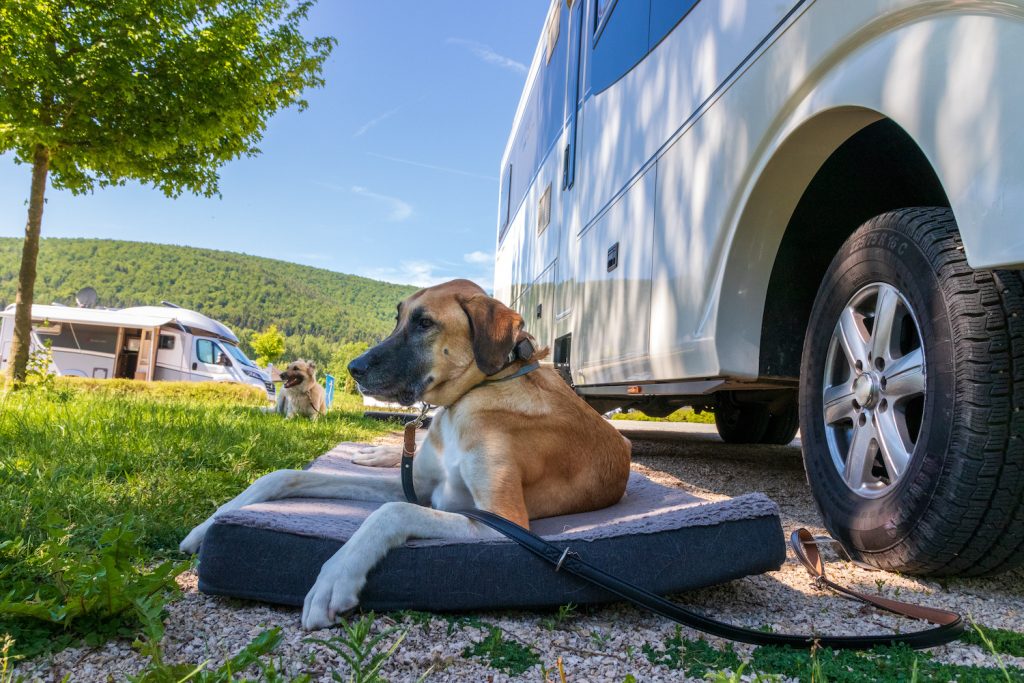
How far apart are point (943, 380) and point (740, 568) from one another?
0.74 meters

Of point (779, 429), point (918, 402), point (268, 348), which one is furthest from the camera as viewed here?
point (268, 348)

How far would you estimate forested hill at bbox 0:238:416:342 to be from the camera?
293 ft

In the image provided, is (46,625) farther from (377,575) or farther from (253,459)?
(253,459)

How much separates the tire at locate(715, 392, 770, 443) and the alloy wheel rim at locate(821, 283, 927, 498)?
430 cm

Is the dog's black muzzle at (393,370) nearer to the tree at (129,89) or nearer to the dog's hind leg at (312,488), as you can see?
the dog's hind leg at (312,488)

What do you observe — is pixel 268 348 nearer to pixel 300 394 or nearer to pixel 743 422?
pixel 300 394

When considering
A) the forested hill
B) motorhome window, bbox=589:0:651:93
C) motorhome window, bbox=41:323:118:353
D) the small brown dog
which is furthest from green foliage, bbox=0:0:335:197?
the forested hill

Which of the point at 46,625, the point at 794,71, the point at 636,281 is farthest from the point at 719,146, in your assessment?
the point at 46,625

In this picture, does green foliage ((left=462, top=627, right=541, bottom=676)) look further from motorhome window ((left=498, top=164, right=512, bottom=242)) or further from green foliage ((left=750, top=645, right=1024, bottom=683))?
motorhome window ((left=498, top=164, right=512, bottom=242))

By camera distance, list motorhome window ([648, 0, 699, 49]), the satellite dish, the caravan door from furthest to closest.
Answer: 1. the satellite dish
2. the caravan door
3. motorhome window ([648, 0, 699, 49])

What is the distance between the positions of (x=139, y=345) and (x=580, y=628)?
26.4 m

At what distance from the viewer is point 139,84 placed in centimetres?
927

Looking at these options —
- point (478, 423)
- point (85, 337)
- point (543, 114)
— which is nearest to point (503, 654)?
point (478, 423)

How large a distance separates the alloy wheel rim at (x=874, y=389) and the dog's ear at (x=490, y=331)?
44.6 inches
